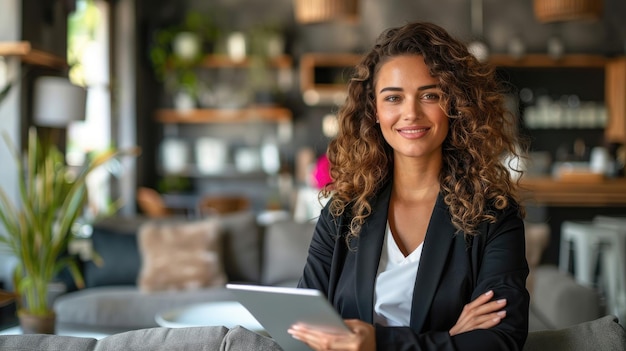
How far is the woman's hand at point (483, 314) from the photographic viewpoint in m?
1.64

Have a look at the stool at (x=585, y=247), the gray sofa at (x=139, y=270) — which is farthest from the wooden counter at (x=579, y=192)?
the gray sofa at (x=139, y=270)


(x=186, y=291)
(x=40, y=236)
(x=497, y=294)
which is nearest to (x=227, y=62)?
(x=186, y=291)

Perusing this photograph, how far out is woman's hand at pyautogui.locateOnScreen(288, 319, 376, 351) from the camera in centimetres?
148

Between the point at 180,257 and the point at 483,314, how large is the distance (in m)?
3.35

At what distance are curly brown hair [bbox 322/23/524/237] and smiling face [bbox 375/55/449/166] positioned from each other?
21 mm

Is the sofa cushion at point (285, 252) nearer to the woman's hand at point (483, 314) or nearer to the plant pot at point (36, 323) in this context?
the plant pot at point (36, 323)

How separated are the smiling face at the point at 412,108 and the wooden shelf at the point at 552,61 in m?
7.48

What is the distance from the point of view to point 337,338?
1481 mm

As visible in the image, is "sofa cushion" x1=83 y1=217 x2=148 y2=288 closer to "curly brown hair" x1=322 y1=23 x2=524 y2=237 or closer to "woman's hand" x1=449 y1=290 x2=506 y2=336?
"curly brown hair" x1=322 y1=23 x2=524 y2=237

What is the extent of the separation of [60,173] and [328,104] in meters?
5.97

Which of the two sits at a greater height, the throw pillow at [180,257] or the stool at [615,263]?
the throw pillow at [180,257]

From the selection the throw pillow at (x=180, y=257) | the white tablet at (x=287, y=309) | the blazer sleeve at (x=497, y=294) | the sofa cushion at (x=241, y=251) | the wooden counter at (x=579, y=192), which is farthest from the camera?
the wooden counter at (x=579, y=192)

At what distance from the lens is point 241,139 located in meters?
9.46

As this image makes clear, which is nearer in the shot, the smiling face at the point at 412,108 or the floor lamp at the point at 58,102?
the smiling face at the point at 412,108
